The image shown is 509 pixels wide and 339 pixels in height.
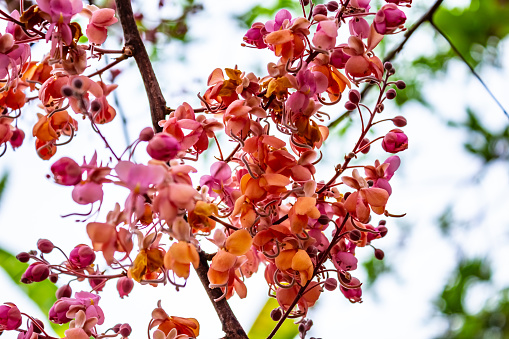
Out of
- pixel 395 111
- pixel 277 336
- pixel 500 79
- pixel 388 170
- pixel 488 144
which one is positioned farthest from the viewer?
pixel 488 144

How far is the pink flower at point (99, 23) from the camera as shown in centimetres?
58

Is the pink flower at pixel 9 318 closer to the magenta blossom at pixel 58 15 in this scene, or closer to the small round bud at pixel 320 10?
the magenta blossom at pixel 58 15

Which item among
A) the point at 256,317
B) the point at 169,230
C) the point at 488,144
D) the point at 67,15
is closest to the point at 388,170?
the point at 169,230

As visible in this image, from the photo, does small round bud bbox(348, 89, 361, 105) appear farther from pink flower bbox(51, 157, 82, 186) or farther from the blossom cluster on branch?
pink flower bbox(51, 157, 82, 186)

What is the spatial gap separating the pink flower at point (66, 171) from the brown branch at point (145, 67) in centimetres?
19

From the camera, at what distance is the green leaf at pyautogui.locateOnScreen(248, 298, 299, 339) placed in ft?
3.01

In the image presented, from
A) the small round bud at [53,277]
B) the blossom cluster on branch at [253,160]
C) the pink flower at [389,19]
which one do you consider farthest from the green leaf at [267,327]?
the pink flower at [389,19]

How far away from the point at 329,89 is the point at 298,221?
159 millimetres

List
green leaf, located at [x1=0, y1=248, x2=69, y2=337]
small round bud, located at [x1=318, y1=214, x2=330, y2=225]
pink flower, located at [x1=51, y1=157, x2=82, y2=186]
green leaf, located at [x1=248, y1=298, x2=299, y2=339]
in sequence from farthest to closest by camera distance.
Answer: green leaf, located at [x1=0, y1=248, x2=69, y2=337] < green leaf, located at [x1=248, y1=298, x2=299, y2=339] < small round bud, located at [x1=318, y1=214, x2=330, y2=225] < pink flower, located at [x1=51, y1=157, x2=82, y2=186]

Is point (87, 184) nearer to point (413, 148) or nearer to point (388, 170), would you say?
point (388, 170)

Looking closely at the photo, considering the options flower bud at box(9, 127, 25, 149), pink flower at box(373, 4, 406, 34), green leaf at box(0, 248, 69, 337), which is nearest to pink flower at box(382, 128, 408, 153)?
pink flower at box(373, 4, 406, 34)

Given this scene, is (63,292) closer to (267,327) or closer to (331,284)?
(331,284)

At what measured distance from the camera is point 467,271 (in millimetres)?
2113

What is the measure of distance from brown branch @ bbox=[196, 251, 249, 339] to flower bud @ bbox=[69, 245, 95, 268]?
0.11m
